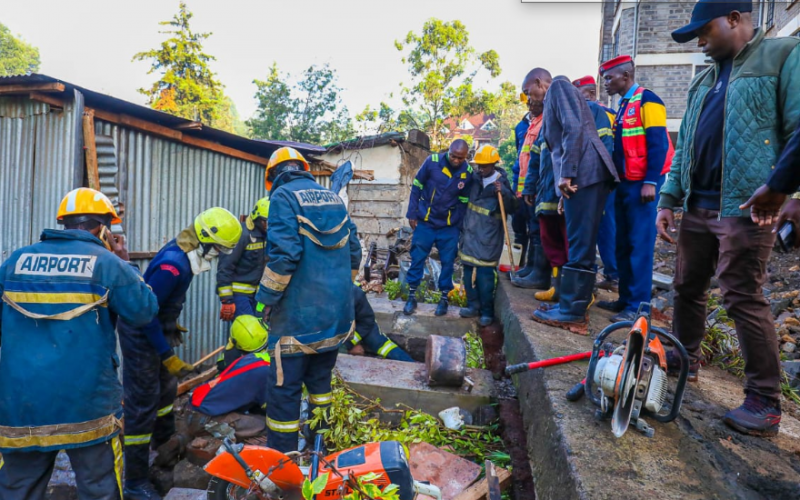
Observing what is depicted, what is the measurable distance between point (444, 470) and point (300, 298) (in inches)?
57.1

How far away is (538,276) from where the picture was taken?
5.33 metres

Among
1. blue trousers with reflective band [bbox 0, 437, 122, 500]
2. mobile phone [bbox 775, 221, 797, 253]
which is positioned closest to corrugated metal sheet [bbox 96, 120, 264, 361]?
blue trousers with reflective band [bbox 0, 437, 122, 500]

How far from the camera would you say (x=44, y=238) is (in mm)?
2486

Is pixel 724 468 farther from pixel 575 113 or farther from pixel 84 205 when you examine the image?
pixel 84 205

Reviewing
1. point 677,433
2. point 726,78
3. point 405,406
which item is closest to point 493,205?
point 405,406

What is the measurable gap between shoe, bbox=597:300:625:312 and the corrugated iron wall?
5.32 metres

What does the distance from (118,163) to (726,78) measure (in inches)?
220

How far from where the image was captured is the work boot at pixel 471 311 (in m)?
5.42

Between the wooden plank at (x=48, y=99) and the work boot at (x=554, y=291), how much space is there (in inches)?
202

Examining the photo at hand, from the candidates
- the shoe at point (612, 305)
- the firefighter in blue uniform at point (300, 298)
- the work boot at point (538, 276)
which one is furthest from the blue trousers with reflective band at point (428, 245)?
the firefighter in blue uniform at point (300, 298)

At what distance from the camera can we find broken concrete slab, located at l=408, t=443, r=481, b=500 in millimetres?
2611

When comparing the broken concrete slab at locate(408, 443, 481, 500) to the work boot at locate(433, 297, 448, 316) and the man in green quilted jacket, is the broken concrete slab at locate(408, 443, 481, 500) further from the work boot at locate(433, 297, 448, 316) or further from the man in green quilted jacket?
the work boot at locate(433, 297, 448, 316)

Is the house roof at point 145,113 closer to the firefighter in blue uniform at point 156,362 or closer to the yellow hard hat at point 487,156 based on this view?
the firefighter in blue uniform at point 156,362

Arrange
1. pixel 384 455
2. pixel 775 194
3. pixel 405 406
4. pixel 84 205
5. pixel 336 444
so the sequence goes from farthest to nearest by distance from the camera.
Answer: pixel 405 406 < pixel 336 444 < pixel 84 205 < pixel 384 455 < pixel 775 194
